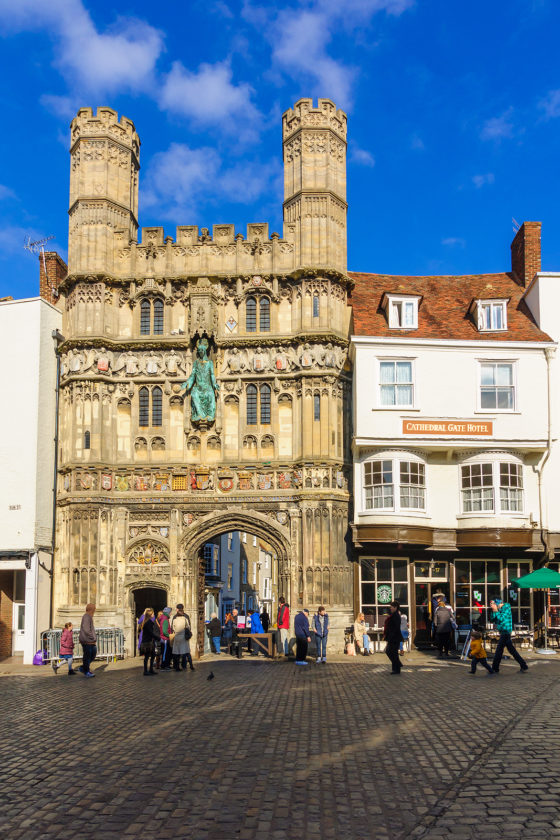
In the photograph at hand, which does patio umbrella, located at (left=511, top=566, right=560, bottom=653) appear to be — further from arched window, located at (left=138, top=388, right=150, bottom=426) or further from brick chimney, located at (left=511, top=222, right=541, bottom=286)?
arched window, located at (left=138, top=388, right=150, bottom=426)

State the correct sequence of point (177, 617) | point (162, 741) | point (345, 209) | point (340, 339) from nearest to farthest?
1. point (162, 741)
2. point (177, 617)
3. point (340, 339)
4. point (345, 209)

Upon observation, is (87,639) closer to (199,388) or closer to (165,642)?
(165,642)

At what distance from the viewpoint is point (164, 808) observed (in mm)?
10188

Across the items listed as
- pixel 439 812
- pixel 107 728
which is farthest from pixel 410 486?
pixel 439 812

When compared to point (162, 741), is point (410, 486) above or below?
above

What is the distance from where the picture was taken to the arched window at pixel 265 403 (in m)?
32.3

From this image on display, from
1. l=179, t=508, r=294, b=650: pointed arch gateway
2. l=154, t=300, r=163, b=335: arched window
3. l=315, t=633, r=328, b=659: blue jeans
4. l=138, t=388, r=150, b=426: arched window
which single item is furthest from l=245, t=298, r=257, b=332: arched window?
l=315, t=633, r=328, b=659: blue jeans

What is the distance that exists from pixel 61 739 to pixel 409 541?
17624 mm

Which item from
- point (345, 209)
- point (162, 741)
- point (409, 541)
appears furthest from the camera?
point (345, 209)

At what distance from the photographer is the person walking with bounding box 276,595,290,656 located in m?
29.2

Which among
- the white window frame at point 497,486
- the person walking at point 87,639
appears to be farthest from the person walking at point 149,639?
the white window frame at point 497,486

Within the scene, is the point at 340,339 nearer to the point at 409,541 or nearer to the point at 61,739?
the point at 409,541

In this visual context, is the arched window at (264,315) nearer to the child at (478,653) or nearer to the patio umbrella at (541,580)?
the patio umbrella at (541,580)

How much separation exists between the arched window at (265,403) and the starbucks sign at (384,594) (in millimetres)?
7019
